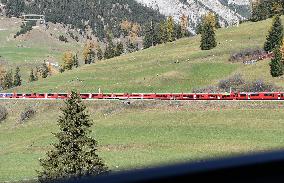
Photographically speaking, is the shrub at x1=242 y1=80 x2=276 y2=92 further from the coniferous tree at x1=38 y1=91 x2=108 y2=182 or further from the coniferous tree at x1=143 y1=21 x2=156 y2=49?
the coniferous tree at x1=143 y1=21 x2=156 y2=49

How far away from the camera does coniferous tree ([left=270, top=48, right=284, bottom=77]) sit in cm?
8469

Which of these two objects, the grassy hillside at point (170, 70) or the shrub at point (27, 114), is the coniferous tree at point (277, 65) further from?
the shrub at point (27, 114)

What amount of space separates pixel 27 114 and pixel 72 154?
4815cm

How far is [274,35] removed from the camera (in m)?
106

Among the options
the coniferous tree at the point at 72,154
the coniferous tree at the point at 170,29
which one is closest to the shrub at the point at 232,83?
the coniferous tree at the point at 72,154

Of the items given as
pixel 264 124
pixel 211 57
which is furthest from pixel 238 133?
pixel 211 57

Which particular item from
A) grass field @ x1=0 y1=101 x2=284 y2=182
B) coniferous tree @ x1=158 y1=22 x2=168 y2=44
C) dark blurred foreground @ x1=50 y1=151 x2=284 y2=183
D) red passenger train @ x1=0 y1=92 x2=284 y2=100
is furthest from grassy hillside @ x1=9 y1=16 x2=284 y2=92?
dark blurred foreground @ x1=50 y1=151 x2=284 y2=183

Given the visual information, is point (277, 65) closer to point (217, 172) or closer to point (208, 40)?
point (208, 40)

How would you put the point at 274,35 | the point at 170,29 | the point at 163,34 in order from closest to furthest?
the point at 274,35, the point at 170,29, the point at 163,34

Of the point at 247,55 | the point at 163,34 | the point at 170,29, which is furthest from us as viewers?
the point at 163,34

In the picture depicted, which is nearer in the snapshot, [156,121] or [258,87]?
[156,121]

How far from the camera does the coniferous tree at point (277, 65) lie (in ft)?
278

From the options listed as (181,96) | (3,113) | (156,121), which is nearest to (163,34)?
(3,113)

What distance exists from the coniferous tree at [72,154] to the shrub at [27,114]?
44889mm
